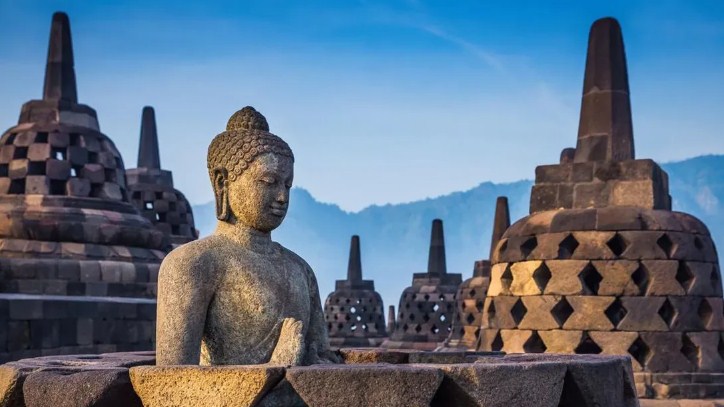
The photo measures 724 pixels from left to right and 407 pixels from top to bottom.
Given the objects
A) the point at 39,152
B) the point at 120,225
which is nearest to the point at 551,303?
the point at 120,225

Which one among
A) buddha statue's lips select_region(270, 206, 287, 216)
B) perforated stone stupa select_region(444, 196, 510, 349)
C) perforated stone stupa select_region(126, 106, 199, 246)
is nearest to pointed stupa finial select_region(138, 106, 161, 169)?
perforated stone stupa select_region(126, 106, 199, 246)

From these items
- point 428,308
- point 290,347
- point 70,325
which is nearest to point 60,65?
point 70,325

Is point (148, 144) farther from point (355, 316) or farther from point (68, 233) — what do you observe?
point (68, 233)

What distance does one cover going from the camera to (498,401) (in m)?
3.34

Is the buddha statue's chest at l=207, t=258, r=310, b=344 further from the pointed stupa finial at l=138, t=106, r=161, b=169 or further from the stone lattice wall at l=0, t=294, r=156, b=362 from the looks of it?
the pointed stupa finial at l=138, t=106, r=161, b=169

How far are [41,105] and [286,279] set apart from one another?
989 centimetres

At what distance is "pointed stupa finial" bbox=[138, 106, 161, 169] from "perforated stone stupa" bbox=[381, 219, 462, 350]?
653cm

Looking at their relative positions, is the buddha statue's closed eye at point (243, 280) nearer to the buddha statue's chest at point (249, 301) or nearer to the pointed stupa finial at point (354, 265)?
the buddha statue's chest at point (249, 301)

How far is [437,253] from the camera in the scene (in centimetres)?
2405

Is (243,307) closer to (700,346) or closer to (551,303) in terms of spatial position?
(551,303)

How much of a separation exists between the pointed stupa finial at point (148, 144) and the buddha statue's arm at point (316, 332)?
1666 centimetres

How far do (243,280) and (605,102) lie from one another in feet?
17.1

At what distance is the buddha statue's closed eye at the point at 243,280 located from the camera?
3791 mm

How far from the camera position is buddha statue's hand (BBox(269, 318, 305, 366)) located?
3.72 metres
